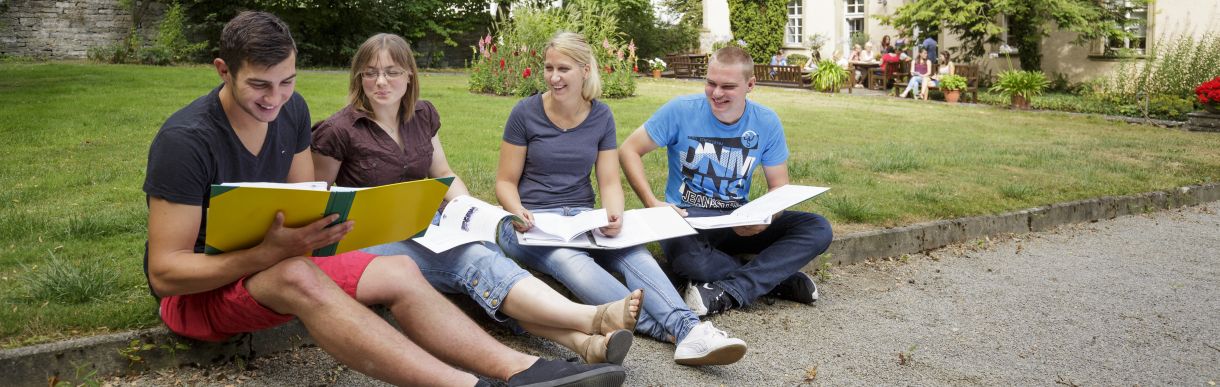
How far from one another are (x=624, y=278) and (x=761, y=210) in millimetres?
782

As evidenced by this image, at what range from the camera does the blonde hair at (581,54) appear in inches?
182

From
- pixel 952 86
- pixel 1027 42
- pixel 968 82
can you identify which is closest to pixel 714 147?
pixel 952 86

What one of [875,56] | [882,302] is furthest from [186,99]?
[875,56]

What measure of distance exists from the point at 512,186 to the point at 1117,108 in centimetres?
1658

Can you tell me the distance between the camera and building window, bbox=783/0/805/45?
107 feet

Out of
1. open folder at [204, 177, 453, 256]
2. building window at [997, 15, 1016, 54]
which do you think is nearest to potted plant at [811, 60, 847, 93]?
building window at [997, 15, 1016, 54]

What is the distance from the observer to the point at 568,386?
3133 mm

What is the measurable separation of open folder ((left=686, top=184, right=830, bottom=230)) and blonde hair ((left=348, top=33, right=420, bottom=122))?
4.66 feet

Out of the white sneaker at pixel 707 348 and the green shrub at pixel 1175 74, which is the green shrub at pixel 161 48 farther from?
the white sneaker at pixel 707 348

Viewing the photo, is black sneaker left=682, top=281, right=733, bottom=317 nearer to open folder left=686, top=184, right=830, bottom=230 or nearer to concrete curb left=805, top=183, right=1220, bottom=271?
open folder left=686, top=184, right=830, bottom=230

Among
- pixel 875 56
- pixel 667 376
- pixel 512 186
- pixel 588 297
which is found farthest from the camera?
pixel 875 56

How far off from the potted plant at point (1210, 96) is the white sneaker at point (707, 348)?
1420cm

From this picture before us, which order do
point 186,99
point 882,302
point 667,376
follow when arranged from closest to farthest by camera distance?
point 667,376, point 882,302, point 186,99

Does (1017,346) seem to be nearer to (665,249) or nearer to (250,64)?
(665,249)
